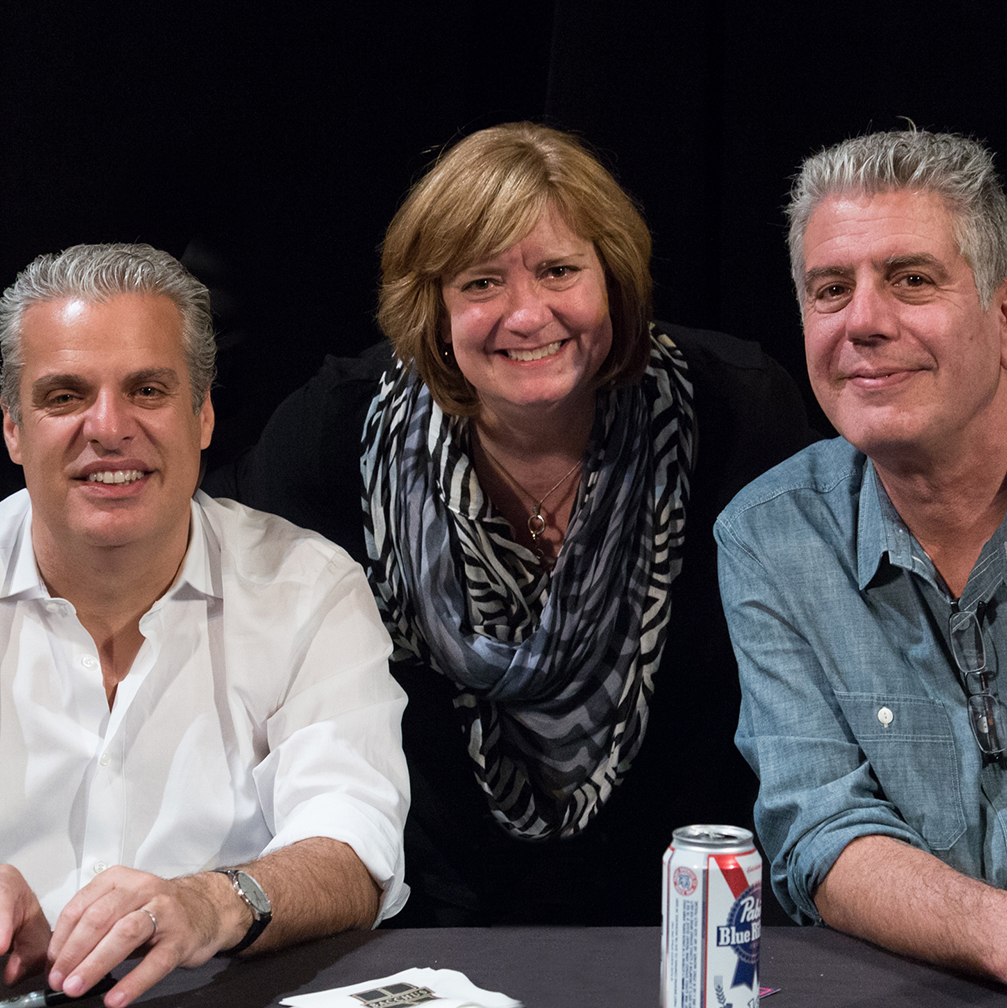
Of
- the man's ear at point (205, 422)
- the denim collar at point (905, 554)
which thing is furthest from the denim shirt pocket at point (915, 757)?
the man's ear at point (205, 422)

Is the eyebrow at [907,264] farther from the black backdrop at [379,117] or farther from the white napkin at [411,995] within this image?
the white napkin at [411,995]

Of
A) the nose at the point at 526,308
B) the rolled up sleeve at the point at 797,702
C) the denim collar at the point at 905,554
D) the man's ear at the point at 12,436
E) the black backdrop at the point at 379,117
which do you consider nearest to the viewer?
the rolled up sleeve at the point at 797,702

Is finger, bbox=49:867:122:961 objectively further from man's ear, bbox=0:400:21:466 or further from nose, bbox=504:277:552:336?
nose, bbox=504:277:552:336

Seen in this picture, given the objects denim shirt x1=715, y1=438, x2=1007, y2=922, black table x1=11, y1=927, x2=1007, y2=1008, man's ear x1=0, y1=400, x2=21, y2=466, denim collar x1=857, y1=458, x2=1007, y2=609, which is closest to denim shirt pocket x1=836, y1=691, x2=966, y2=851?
denim shirt x1=715, y1=438, x2=1007, y2=922

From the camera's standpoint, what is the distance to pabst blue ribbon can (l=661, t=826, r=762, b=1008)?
3.53ft

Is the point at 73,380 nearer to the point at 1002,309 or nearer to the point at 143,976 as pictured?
the point at 143,976

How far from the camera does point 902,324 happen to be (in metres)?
1.77

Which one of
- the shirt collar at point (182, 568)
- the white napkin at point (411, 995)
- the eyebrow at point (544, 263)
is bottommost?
the white napkin at point (411, 995)

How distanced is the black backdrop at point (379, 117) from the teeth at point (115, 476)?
868 millimetres

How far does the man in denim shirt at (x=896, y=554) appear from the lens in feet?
5.70

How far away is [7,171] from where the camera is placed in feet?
8.72

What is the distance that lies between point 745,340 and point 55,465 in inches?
58.0

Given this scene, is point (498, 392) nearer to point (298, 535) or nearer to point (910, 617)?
point (298, 535)

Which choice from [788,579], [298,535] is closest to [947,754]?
[788,579]
